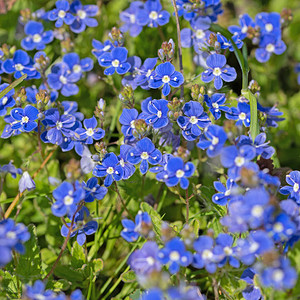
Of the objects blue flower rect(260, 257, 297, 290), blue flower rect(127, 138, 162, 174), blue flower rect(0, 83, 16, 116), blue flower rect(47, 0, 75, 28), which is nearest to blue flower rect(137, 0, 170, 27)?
blue flower rect(47, 0, 75, 28)

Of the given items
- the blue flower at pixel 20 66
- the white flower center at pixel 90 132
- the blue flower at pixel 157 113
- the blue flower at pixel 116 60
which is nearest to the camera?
the blue flower at pixel 157 113

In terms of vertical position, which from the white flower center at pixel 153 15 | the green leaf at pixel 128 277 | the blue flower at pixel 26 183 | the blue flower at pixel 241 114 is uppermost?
the white flower center at pixel 153 15

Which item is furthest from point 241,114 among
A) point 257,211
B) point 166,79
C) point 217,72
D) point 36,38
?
point 36,38

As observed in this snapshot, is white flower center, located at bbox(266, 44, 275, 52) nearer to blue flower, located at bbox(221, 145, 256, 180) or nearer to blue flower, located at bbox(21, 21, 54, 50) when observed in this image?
blue flower, located at bbox(221, 145, 256, 180)

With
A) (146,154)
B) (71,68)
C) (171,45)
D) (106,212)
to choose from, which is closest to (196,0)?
(171,45)

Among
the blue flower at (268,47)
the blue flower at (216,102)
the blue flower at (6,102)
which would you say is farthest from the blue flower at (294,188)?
the blue flower at (6,102)

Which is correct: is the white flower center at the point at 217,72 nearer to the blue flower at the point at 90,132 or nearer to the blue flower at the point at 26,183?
the blue flower at the point at 90,132
